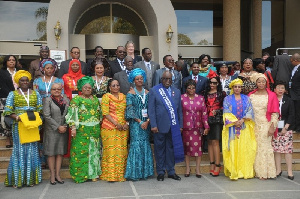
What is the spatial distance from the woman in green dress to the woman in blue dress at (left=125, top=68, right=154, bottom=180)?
57 cm

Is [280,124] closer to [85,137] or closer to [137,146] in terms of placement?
[137,146]

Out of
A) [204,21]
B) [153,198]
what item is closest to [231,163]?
[153,198]

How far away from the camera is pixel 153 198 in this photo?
5.44 metres

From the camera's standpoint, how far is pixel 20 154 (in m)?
6.05

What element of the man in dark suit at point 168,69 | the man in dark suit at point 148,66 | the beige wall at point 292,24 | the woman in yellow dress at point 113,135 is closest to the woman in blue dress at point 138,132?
the woman in yellow dress at point 113,135

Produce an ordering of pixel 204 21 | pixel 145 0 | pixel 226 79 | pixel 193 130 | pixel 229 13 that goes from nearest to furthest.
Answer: pixel 193 130, pixel 226 79, pixel 145 0, pixel 229 13, pixel 204 21

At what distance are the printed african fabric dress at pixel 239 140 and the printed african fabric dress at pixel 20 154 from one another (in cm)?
328

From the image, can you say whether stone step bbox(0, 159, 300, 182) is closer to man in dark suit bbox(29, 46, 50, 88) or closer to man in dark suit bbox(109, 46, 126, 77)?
man in dark suit bbox(29, 46, 50, 88)

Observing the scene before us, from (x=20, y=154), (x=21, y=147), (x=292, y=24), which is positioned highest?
(x=292, y=24)

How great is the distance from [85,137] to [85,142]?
0.09 metres

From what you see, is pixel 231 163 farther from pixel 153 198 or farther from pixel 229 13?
pixel 229 13

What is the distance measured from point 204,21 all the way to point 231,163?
1149cm

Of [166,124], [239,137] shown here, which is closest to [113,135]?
[166,124]

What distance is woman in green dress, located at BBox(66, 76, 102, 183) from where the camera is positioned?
246 inches
